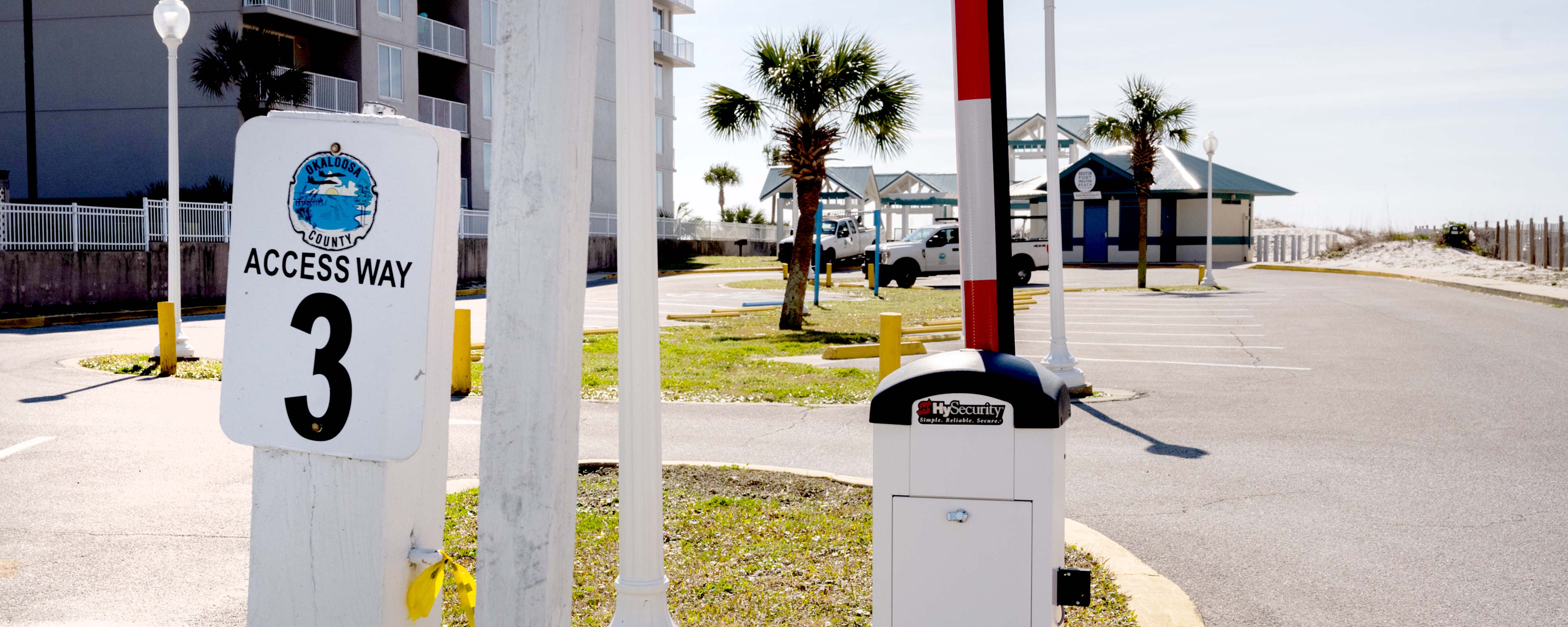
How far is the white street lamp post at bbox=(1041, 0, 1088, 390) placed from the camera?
10398 mm

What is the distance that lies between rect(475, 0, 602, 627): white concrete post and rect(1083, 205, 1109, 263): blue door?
139ft

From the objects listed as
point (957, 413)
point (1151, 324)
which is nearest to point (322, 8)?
point (1151, 324)

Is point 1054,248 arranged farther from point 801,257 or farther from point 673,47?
point 673,47

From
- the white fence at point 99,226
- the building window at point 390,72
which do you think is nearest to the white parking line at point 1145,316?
the white fence at point 99,226

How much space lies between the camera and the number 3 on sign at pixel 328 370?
3092mm

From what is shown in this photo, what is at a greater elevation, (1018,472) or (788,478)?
(1018,472)

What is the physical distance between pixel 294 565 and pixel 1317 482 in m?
6.13

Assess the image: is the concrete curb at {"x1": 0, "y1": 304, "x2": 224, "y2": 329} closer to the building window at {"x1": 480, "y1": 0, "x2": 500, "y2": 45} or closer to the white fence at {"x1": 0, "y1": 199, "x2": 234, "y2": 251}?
the white fence at {"x1": 0, "y1": 199, "x2": 234, "y2": 251}

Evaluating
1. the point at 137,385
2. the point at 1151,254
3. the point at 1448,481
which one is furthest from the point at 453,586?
the point at 1151,254

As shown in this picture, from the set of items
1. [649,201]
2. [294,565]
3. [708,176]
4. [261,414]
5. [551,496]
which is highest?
[708,176]

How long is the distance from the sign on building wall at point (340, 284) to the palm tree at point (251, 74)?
1008 inches

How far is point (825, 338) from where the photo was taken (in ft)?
53.9

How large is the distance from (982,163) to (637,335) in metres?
1.98

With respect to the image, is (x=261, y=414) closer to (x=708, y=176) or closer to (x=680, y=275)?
(x=680, y=275)
